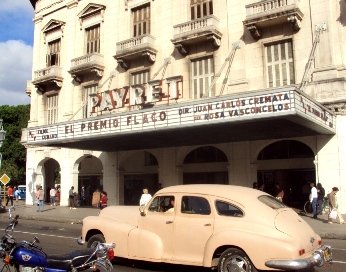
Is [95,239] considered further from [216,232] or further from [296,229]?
[296,229]

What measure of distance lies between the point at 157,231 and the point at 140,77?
1917 cm

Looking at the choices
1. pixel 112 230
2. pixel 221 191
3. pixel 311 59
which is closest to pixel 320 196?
pixel 311 59

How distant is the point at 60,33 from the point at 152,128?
16844 mm

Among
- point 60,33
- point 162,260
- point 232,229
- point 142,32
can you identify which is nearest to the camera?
point 232,229

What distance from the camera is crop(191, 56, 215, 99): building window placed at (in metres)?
24.0

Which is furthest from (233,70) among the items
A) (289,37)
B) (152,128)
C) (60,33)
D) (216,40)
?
(60,33)

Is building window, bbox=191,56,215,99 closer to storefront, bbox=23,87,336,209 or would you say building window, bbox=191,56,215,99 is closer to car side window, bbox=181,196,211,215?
storefront, bbox=23,87,336,209

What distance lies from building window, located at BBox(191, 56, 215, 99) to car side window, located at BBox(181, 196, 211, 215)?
51.1ft

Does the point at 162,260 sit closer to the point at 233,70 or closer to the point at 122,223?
the point at 122,223

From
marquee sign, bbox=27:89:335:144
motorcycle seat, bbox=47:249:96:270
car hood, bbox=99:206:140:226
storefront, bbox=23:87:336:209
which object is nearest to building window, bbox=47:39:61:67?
storefront, bbox=23:87:336:209

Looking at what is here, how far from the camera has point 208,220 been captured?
8102mm

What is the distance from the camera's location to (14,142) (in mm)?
50281

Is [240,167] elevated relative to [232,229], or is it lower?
elevated

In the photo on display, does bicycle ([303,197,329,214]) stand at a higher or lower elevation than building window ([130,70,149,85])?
lower
